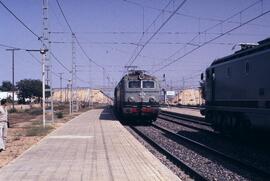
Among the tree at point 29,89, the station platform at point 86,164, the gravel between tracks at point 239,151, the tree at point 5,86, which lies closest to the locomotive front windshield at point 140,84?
the gravel between tracks at point 239,151

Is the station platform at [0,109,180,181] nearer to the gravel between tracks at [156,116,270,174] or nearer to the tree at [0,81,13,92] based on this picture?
the gravel between tracks at [156,116,270,174]

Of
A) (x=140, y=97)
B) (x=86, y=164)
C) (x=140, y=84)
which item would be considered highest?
(x=140, y=84)

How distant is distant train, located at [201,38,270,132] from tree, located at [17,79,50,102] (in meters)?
118

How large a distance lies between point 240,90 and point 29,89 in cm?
12466

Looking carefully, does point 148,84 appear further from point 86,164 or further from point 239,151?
point 86,164

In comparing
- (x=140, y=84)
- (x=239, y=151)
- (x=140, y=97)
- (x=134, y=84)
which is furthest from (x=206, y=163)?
(x=134, y=84)

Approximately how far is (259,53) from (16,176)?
10.2m

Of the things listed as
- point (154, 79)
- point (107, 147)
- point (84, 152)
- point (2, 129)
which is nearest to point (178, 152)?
point (107, 147)

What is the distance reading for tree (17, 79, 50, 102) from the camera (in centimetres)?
14150

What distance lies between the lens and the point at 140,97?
37156mm

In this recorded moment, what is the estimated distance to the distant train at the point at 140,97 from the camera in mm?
36844

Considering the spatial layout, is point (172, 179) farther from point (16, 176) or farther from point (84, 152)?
point (84, 152)

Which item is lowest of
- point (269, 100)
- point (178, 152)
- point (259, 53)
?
point (178, 152)

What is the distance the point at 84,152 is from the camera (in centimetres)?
1747
